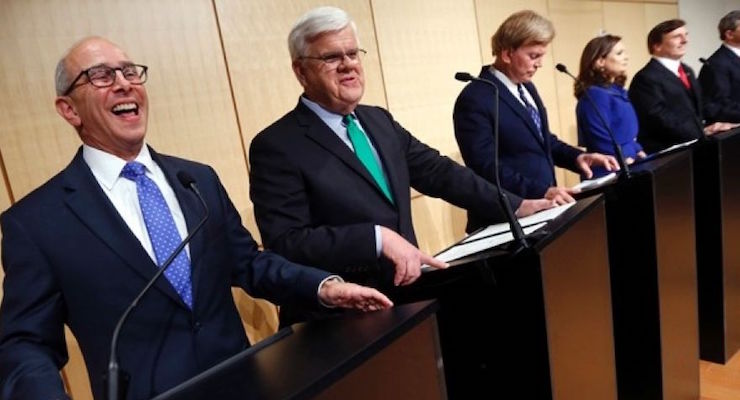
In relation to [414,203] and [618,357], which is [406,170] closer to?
[618,357]

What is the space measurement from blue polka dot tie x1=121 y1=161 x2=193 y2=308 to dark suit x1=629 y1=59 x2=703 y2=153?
8.60 feet

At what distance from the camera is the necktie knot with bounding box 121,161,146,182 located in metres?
1.11

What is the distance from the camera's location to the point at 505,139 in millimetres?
2027

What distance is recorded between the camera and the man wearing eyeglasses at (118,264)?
985 mm

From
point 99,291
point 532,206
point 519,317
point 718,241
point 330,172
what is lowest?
point 718,241

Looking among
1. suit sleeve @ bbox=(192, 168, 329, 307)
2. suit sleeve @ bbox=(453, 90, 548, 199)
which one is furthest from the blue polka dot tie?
suit sleeve @ bbox=(453, 90, 548, 199)

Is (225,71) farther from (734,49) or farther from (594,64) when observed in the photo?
(734,49)

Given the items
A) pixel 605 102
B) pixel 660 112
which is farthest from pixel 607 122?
pixel 660 112

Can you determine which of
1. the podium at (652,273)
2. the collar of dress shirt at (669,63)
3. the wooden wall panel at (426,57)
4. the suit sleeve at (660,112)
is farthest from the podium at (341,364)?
Answer: the collar of dress shirt at (669,63)

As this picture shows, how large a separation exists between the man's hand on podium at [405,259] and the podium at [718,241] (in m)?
1.57

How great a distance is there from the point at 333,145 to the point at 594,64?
182cm

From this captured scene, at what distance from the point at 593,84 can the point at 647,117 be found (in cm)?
45

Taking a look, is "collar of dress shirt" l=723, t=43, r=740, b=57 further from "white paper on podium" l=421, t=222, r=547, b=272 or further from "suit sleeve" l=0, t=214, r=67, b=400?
"suit sleeve" l=0, t=214, r=67, b=400

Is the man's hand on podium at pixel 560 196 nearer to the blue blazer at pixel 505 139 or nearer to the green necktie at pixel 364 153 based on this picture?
the blue blazer at pixel 505 139
